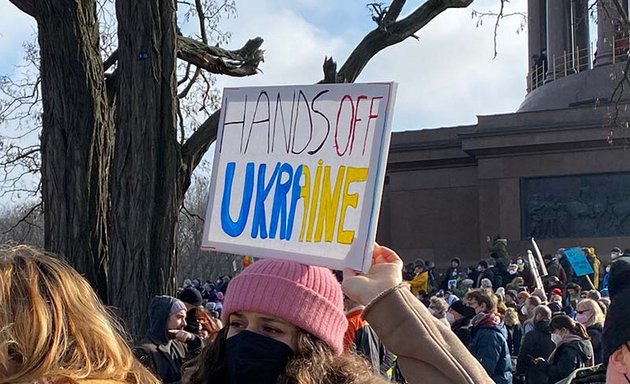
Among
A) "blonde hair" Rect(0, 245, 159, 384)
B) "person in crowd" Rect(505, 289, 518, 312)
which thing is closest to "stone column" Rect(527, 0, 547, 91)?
"person in crowd" Rect(505, 289, 518, 312)

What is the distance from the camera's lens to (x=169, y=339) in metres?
6.20

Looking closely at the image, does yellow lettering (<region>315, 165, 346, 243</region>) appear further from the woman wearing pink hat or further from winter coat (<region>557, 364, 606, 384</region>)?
winter coat (<region>557, 364, 606, 384</region>)

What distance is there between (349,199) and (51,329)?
1.46 metres

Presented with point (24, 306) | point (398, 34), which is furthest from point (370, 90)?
point (398, 34)

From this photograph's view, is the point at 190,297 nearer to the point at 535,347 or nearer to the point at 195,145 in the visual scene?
the point at 195,145

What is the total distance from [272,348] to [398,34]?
22.2 ft

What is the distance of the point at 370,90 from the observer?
9.86 feet

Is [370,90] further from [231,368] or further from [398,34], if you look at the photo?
[398,34]

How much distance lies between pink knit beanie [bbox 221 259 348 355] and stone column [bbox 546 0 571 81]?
111 feet

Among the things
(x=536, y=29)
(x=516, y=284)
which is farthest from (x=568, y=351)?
(x=536, y=29)

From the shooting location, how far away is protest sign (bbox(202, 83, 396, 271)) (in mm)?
2920

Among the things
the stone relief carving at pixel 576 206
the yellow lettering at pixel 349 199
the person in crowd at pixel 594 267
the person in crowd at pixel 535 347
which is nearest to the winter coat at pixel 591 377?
the yellow lettering at pixel 349 199

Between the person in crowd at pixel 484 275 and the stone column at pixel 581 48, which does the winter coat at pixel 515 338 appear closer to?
the person in crowd at pixel 484 275

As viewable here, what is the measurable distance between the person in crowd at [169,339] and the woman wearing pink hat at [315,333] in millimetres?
3201
